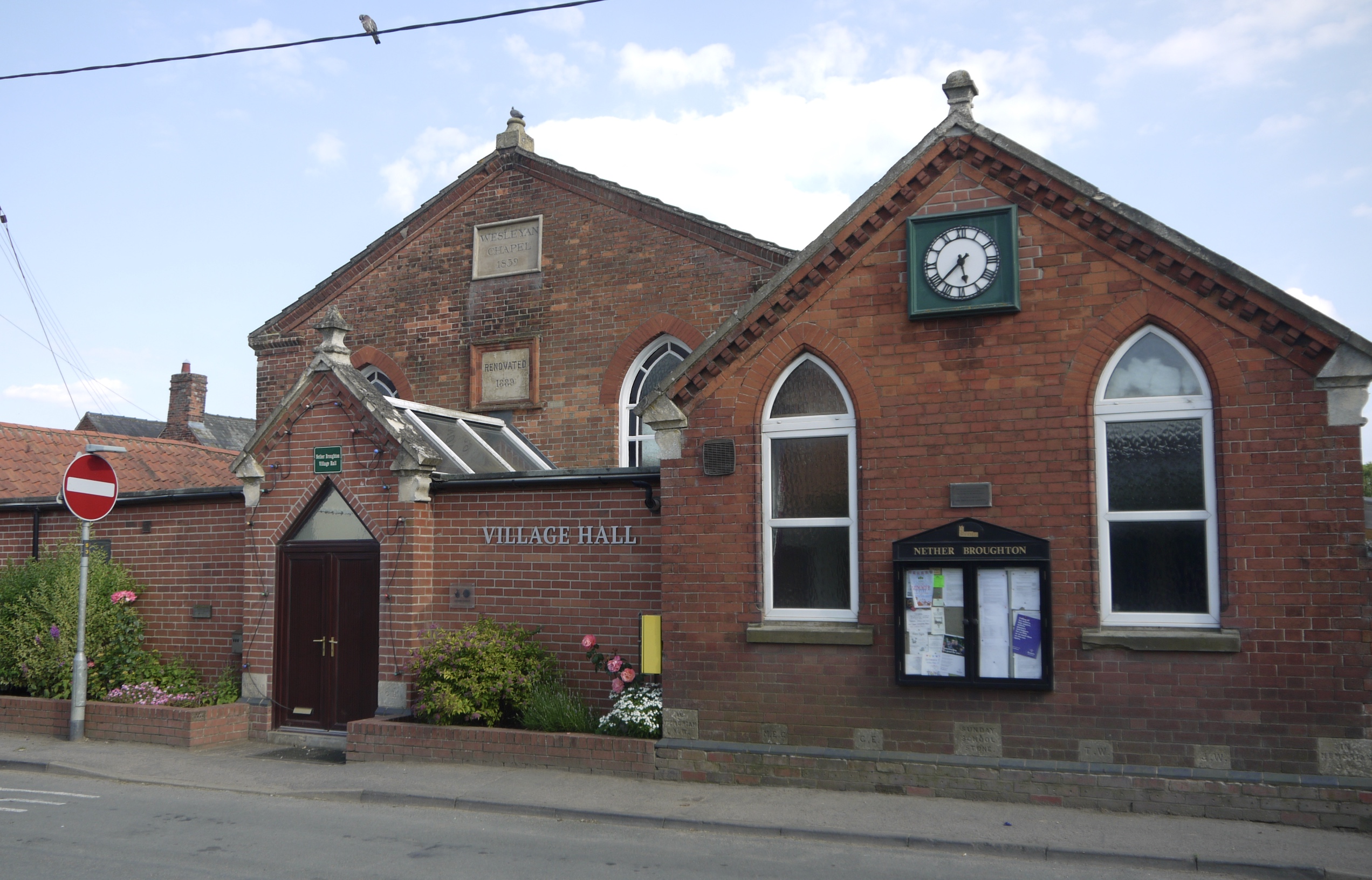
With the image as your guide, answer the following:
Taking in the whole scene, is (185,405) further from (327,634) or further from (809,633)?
(809,633)

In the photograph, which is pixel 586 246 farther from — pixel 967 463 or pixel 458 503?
pixel 967 463

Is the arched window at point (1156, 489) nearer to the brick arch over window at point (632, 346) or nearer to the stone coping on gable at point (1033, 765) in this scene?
the stone coping on gable at point (1033, 765)

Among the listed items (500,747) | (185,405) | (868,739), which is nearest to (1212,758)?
(868,739)

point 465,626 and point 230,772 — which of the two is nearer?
point 230,772

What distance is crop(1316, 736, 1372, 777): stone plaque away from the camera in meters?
8.05

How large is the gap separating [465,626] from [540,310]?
6885mm

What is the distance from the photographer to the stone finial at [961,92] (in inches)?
379

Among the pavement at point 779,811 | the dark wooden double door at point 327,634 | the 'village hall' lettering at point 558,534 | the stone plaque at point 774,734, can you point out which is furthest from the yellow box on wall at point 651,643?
the dark wooden double door at point 327,634

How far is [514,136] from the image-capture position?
1780 cm

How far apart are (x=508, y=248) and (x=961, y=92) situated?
9602 mm

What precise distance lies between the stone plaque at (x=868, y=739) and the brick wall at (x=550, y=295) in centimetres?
767

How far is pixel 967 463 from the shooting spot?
9328mm

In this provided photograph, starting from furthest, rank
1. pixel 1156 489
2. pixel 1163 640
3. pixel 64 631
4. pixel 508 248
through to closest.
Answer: pixel 508 248
pixel 64 631
pixel 1156 489
pixel 1163 640

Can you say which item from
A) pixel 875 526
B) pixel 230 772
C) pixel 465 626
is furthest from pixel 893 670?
pixel 230 772
